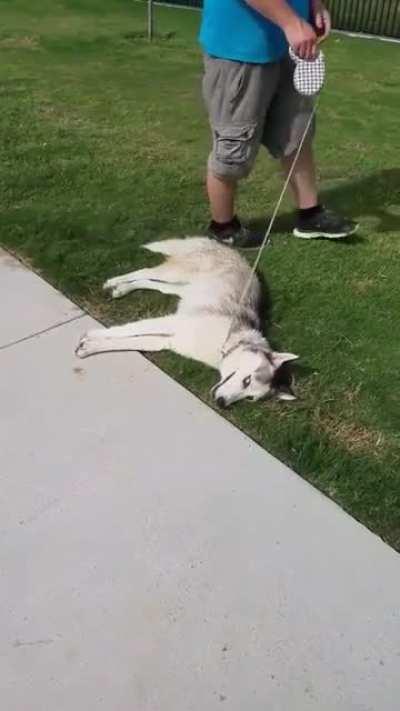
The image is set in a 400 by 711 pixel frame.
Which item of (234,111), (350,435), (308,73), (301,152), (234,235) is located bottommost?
(350,435)

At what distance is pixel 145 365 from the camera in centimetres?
292

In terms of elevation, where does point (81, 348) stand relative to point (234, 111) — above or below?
below

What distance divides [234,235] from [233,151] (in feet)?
1.64

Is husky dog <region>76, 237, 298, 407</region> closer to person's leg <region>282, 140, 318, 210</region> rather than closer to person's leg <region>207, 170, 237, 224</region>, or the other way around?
Result: person's leg <region>207, 170, 237, 224</region>

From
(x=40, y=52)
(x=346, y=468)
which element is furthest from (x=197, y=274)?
(x=40, y=52)

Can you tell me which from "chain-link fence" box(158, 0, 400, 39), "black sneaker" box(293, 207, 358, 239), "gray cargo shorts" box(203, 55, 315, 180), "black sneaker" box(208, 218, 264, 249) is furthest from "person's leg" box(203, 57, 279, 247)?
"chain-link fence" box(158, 0, 400, 39)

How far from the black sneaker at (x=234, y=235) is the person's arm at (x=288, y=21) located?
0.99 meters

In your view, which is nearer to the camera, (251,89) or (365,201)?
(251,89)

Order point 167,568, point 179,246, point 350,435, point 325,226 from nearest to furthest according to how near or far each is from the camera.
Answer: point 167,568 < point 350,435 < point 179,246 < point 325,226

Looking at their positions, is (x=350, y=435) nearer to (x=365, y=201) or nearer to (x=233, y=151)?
(x=233, y=151)

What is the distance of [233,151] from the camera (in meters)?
3.36

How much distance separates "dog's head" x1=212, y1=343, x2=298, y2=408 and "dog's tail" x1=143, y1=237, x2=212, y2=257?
2.86 ft

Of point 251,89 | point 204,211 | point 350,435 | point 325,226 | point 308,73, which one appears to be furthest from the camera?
point 204,211

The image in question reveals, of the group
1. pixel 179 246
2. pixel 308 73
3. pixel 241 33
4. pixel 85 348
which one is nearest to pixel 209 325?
pixel 85 348
